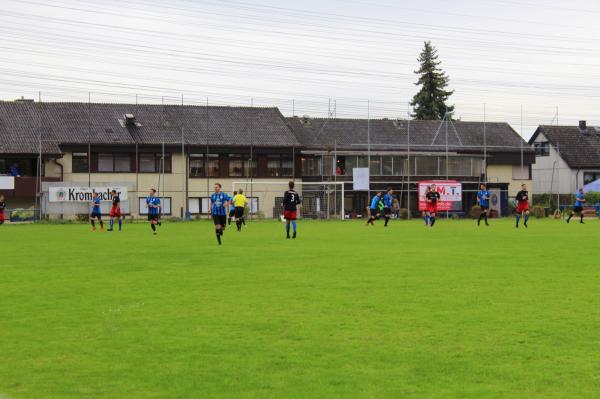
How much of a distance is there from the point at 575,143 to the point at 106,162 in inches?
1783

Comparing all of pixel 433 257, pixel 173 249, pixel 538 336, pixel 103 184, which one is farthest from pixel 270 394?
pixel 103 184

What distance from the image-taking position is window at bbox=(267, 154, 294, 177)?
76.8 meters

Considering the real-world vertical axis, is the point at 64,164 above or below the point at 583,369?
above

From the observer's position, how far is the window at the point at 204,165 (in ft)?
243

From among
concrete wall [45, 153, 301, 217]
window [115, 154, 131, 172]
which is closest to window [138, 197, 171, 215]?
concrete wall [45, 153, 301, 217]

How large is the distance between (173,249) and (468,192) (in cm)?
4963

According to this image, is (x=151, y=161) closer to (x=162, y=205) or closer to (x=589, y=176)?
(x=162, y=205)

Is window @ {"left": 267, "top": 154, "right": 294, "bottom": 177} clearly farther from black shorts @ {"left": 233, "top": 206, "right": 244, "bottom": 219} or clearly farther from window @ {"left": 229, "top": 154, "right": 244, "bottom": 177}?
black shorts @ {"left": 233, "top": 206, "right": 244, "bottom": 219}

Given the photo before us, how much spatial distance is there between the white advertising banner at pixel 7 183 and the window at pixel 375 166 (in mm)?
26613

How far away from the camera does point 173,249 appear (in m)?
27.1

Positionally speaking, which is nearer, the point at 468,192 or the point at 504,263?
the point at 504,263

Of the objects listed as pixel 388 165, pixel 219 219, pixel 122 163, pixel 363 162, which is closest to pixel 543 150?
pixel 388 165

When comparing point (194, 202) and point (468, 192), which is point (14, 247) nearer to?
point (194, 202)

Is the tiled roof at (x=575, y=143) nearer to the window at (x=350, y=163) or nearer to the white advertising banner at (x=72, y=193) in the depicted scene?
the window at (x=350, y=163)
